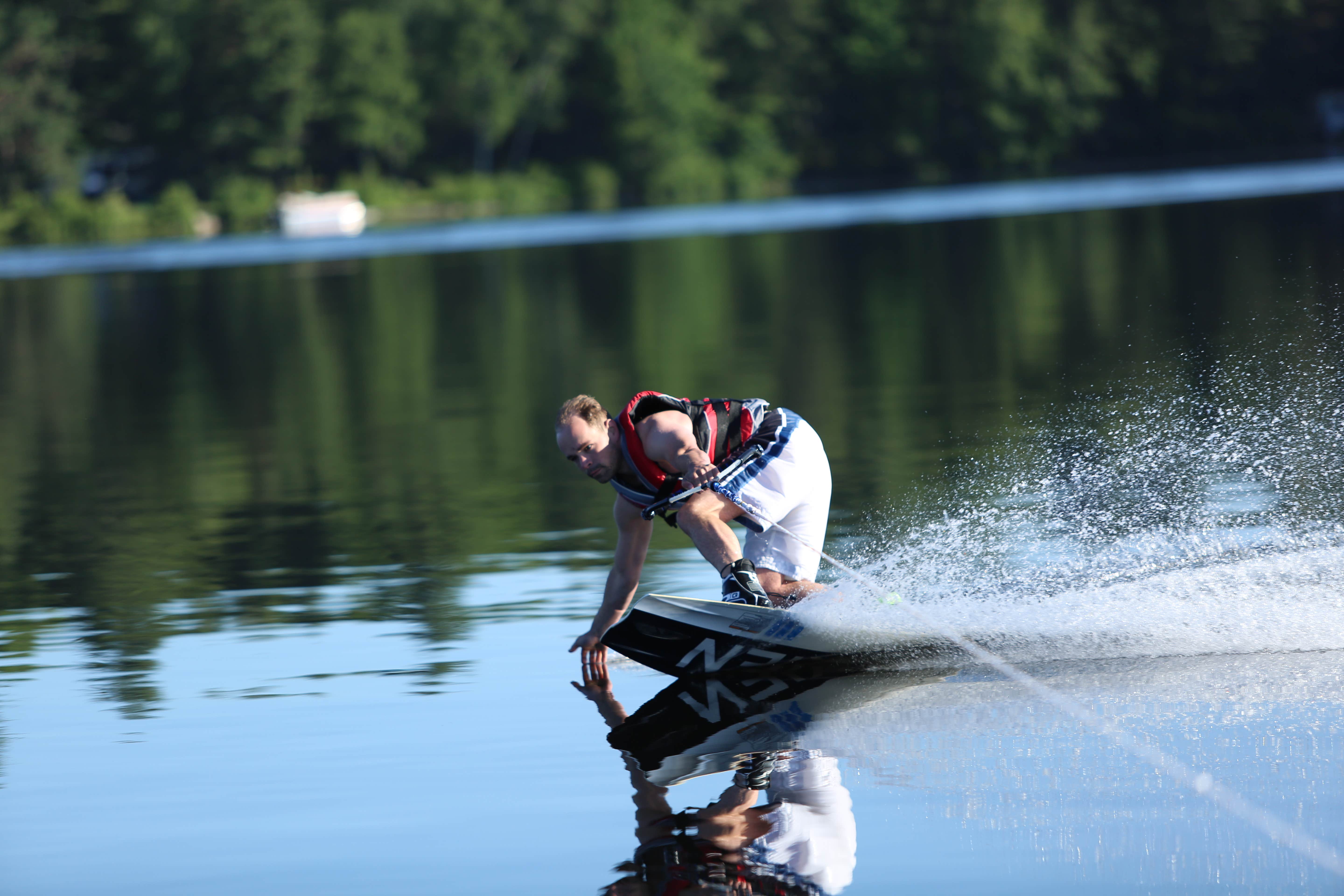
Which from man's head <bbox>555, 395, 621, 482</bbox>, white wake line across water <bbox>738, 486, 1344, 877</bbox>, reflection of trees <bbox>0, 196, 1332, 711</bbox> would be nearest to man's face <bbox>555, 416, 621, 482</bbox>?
man's head <bbox>555, 395, 621, 482</bbox>

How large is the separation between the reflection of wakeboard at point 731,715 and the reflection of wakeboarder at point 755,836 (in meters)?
0.10

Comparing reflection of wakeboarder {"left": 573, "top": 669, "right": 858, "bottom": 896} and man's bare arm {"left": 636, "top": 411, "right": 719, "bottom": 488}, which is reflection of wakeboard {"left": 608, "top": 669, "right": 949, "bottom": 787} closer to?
reflection of wakeboarder {"left": 573, "top": 669, "right": 858, "bottom": 896}

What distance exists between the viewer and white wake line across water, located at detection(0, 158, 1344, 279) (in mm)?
48844

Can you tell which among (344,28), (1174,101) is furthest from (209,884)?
(1174,101)

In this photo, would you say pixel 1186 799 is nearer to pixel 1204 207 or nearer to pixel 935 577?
pixel 935 577

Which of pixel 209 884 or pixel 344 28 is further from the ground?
pixel 344 28

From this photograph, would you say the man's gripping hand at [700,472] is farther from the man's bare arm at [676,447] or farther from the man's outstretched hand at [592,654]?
the man's outstretched hand at [592,654]

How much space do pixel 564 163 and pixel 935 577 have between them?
288 feet

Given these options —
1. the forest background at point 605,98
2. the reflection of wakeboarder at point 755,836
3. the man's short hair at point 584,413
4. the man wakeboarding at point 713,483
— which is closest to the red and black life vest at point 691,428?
the man wakeboarding at point 713,483

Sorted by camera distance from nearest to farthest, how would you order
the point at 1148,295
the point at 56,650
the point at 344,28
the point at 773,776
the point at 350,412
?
1. the point at 773,776
2. the point at 56,650
3. the point at 350,412
4. the point at 1148,295
5. the point at 344,28

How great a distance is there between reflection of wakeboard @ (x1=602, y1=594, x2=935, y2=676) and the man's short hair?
664 millimetres

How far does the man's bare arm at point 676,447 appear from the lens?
6473 millimetres

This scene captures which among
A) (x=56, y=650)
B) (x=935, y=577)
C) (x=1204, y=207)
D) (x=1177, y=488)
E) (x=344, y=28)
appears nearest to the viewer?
(x=935, y=577)

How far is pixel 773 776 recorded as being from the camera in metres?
5.60
